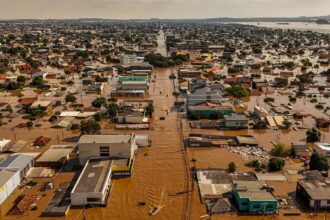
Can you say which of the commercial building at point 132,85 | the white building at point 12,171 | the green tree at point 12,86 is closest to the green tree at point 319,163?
the white building at point 12,171

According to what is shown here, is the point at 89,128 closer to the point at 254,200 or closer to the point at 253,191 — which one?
the point at 253,191

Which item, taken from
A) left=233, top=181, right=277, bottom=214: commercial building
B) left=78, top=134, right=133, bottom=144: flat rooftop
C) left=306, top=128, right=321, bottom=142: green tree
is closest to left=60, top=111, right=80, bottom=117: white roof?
left=78, top=134, right=133, bottom=144: flat rooftop

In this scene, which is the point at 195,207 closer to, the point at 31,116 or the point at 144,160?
the point at 144,160

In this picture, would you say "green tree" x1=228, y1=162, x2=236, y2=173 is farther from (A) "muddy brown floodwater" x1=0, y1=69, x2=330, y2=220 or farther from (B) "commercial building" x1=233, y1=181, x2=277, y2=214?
(B) "commercial building" x1=233, y1=181, x2=277, y2=214

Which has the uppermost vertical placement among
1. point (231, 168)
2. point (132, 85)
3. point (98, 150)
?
point (132, 85)

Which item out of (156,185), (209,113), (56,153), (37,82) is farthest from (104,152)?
(37,82)
